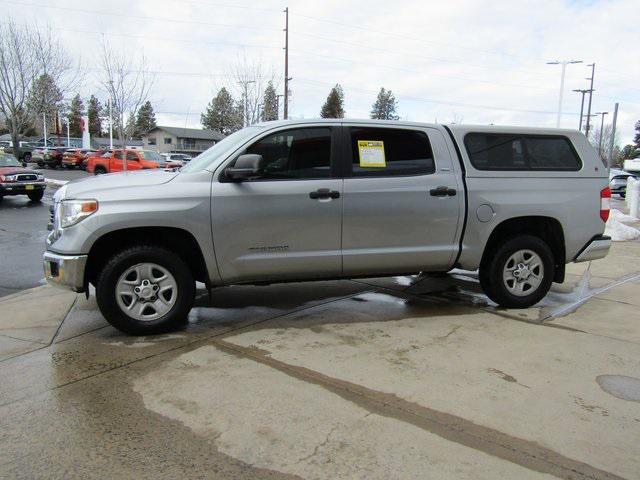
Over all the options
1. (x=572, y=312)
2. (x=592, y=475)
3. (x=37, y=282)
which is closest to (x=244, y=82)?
(x=37, y=282)

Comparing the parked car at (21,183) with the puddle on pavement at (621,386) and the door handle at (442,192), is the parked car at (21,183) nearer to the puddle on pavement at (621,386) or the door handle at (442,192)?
the door handle at (442,192)

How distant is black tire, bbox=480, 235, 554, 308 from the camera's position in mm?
5391

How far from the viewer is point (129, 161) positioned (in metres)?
28.3

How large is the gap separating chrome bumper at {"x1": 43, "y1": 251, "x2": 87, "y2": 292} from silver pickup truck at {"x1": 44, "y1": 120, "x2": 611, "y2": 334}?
0.01m

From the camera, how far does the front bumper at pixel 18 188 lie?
1719cm

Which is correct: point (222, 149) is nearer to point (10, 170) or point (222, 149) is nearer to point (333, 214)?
point (333, 214)

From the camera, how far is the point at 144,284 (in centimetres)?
452

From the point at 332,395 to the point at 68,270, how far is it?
242cm

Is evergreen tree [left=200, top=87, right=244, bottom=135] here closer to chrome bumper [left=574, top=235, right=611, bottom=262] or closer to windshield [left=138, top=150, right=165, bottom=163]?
windshield [left=138, top=150, right=165, bottom=163]

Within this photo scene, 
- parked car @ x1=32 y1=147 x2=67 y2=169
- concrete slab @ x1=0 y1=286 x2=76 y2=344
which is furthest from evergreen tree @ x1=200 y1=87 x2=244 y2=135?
concrete slab @ x1=0 y1=286 x2=76 y2=344

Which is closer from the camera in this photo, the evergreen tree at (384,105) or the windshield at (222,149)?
the windshield at (222,149)

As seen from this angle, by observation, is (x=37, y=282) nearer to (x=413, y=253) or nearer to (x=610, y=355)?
(x=413, y=253)

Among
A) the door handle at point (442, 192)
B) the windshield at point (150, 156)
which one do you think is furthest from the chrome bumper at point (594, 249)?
the windshield at point (150, 156)

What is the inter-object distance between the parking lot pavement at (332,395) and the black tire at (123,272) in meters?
0.14
